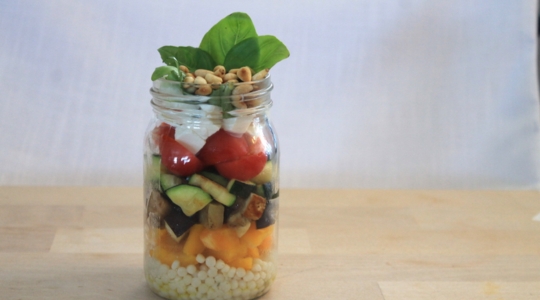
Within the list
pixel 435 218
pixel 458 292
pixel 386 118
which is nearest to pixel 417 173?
pixel 386 118

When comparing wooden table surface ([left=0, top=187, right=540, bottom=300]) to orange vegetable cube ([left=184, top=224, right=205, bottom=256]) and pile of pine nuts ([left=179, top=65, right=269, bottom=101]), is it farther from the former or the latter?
pile of pine nuts ([left=179, top=65, right=269, bottom=101])

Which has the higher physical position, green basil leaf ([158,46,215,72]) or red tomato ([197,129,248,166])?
green basil leaf ([158,46,215,72])

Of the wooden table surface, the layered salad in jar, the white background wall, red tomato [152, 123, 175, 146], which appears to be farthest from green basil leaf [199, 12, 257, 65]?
the white background wall

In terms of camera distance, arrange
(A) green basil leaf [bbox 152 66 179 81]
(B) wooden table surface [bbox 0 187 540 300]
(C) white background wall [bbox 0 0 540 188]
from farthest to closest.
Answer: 1. (C) white background wall [bbox 0 0 540 188]
2. (B) wooden table surface [bbox 0 187 540 300]
3. (A) green basil leaf [bbox 152 66 179 81]

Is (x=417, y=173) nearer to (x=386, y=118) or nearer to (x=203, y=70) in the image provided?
(x=386, y=118)

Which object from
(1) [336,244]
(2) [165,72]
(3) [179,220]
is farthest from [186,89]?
(1) [336,244]

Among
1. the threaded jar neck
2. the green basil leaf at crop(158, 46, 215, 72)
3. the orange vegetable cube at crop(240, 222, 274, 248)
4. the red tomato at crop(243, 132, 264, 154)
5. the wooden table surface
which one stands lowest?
the wooden table surface
